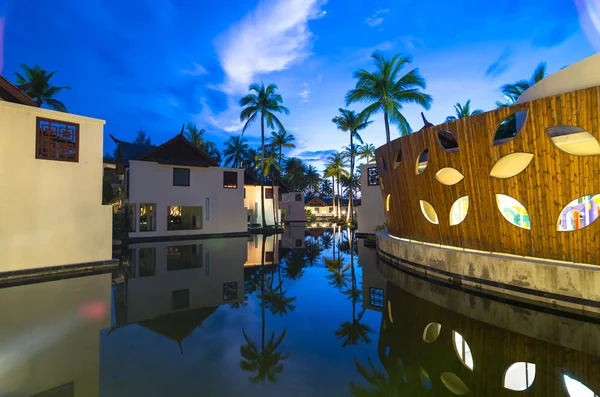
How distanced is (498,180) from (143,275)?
10729 millimetres

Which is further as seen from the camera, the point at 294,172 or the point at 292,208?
the point at 294,172

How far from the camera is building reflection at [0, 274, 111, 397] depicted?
3.94 meters

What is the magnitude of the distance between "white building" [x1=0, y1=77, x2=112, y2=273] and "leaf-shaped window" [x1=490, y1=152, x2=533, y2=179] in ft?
40.3

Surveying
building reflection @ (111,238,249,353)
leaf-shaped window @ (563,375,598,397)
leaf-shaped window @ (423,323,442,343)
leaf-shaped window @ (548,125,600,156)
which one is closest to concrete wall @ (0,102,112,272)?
building reflection @ (111,238,249,353)

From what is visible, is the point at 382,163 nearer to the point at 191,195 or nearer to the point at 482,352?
the point at 482,352

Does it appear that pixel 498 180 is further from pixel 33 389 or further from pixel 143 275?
pixel 143 275

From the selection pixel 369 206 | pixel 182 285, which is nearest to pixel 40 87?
pixel 182 285

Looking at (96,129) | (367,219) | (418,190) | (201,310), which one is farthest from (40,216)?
(367,219)

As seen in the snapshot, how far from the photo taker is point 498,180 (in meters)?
8.06

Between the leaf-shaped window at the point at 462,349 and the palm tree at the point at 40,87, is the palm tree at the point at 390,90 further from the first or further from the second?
the palm tree at the point at 40,87

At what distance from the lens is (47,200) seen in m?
10.1

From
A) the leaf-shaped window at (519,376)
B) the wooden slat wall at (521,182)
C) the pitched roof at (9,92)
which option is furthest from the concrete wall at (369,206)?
the pitched roof at (9,92)

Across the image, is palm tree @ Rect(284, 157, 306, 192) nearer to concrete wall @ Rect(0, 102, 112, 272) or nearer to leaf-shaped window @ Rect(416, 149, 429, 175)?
leaf-shaped window @ Rect(416, 149, 429, 175)

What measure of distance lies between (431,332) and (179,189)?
2024 cm
